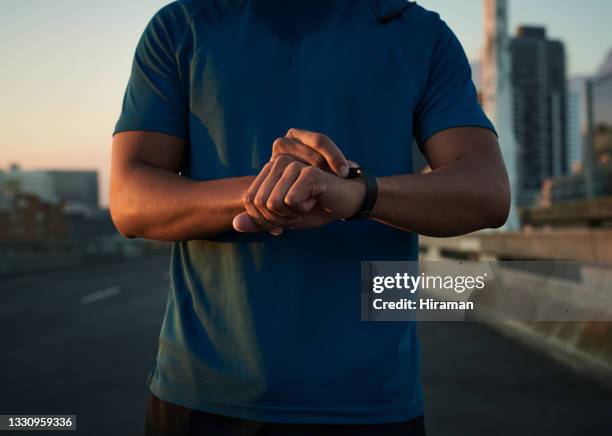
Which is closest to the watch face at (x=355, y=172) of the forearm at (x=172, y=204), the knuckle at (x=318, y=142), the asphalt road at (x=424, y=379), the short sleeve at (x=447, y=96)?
the knuckle at (x=318, y=142)

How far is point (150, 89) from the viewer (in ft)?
5.51

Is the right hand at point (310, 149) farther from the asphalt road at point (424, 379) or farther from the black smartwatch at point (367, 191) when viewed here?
the asphalt road at point (424, 379)

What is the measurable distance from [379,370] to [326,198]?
460 mm

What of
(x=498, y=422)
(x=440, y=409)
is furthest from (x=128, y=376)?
(x=498, y=422)

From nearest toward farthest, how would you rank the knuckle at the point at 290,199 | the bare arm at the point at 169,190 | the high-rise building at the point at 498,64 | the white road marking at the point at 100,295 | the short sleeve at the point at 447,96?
1. the knuckle at the point at 290,199
2. the bare arm at the point at 169,190
3. the short sleeve at the point at 447,96
4. the white road marking at the point at 100,295
5. the high-rise building at the point at 498,64

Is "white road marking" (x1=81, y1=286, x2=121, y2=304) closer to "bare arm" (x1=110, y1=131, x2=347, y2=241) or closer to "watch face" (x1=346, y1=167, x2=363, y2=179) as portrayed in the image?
"bare arm" (x1=110, y1=131, x2=347, y2=241)

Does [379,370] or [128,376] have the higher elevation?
[379,370]

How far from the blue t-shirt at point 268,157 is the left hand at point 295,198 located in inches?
6.6

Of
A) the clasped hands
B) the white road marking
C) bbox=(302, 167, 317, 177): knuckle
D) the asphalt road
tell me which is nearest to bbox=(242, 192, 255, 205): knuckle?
the clasped hands

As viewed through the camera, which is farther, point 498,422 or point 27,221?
point 27,221

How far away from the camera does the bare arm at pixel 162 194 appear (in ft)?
4.78

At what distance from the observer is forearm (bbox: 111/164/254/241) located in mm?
1445

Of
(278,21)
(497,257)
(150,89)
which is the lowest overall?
(497,257)

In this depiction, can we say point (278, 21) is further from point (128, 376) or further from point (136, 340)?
point (136, 340)
